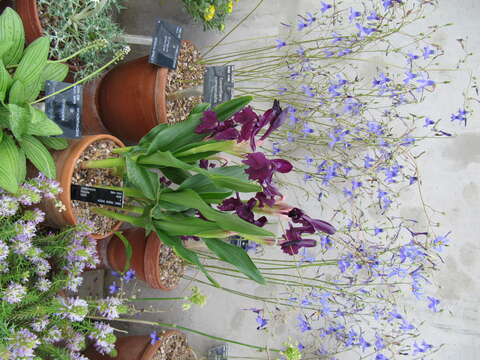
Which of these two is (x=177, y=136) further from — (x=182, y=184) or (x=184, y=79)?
(x=184, y=79)

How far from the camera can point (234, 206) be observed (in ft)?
3.63

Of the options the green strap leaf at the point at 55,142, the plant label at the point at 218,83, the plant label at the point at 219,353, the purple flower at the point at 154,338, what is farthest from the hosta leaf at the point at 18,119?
the plant label at the point at 219,353

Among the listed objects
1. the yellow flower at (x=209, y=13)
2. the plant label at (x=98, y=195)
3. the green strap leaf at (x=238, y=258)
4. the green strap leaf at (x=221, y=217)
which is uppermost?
the yellow flower at (x=209, y=13)

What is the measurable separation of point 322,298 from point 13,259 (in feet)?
3.65

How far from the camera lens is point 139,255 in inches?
64.6

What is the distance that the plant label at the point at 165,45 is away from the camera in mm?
1406

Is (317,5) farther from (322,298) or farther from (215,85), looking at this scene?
(322,298)

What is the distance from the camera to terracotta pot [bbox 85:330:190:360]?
156 centimetres

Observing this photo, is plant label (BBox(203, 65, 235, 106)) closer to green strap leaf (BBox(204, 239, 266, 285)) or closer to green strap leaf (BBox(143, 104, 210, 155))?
green strap leaf (BBox(143, 104, 210, 155))

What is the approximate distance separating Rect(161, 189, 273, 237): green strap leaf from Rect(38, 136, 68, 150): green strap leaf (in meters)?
0.41

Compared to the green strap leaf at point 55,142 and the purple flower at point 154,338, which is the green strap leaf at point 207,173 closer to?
the green strap leaf at point 55,142

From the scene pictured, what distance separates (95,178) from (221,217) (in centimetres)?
61

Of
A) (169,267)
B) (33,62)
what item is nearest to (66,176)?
(33,62)

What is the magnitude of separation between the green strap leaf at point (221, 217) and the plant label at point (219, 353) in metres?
1.09
